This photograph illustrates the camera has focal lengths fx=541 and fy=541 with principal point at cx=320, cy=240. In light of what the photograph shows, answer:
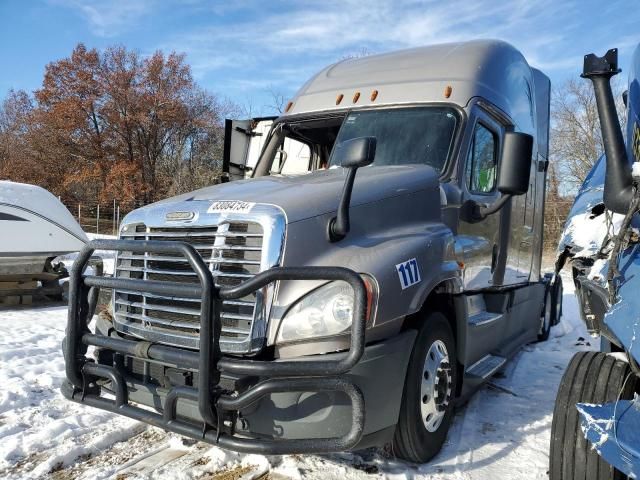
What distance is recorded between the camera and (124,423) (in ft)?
13.6

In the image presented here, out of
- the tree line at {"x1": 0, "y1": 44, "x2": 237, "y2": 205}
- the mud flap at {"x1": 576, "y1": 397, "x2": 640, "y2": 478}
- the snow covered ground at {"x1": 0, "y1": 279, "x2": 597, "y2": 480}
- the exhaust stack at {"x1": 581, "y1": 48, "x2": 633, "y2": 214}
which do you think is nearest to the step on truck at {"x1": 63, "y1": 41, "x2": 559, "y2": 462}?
the snow covered ground at {"x1": 0, "y1": 279, "x2": 597, "y2": 480}

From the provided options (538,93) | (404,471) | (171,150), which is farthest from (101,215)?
(404,471)

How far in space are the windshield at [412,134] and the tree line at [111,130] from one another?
30.1 meters

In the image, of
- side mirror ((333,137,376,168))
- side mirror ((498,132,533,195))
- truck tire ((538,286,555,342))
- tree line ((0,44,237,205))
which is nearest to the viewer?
side mirror ((333,137,376,168))

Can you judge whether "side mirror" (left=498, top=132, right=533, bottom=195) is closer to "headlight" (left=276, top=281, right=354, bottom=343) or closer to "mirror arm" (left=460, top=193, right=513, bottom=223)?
"mirror arm" (left=460, top=193, right=513, bottom=223)

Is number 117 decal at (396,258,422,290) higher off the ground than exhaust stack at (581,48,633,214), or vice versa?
exhaust stack at (581,48,633,214)

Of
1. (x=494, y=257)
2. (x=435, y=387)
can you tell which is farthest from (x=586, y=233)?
(x=494, y=257)

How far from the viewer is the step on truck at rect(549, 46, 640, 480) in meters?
2.26

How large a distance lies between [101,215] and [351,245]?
108 ft

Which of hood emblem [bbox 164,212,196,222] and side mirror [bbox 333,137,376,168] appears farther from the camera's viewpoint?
hood emblem [bbox 164,212,196,222]

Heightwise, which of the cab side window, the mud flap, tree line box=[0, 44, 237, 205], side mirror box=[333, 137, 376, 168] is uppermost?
tree line box=[0, 44, 237, 205]

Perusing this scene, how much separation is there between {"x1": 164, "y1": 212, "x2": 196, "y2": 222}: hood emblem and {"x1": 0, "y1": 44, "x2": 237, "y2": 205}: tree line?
3121 centimetres

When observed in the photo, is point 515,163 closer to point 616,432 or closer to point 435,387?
point 435,387

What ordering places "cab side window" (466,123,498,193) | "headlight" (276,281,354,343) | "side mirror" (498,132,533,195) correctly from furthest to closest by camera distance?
1. "cab side window" (466,123,498,193)
2. "side mirror" (498,132,533,195)
3. "headlight" (276,281,354,343)
